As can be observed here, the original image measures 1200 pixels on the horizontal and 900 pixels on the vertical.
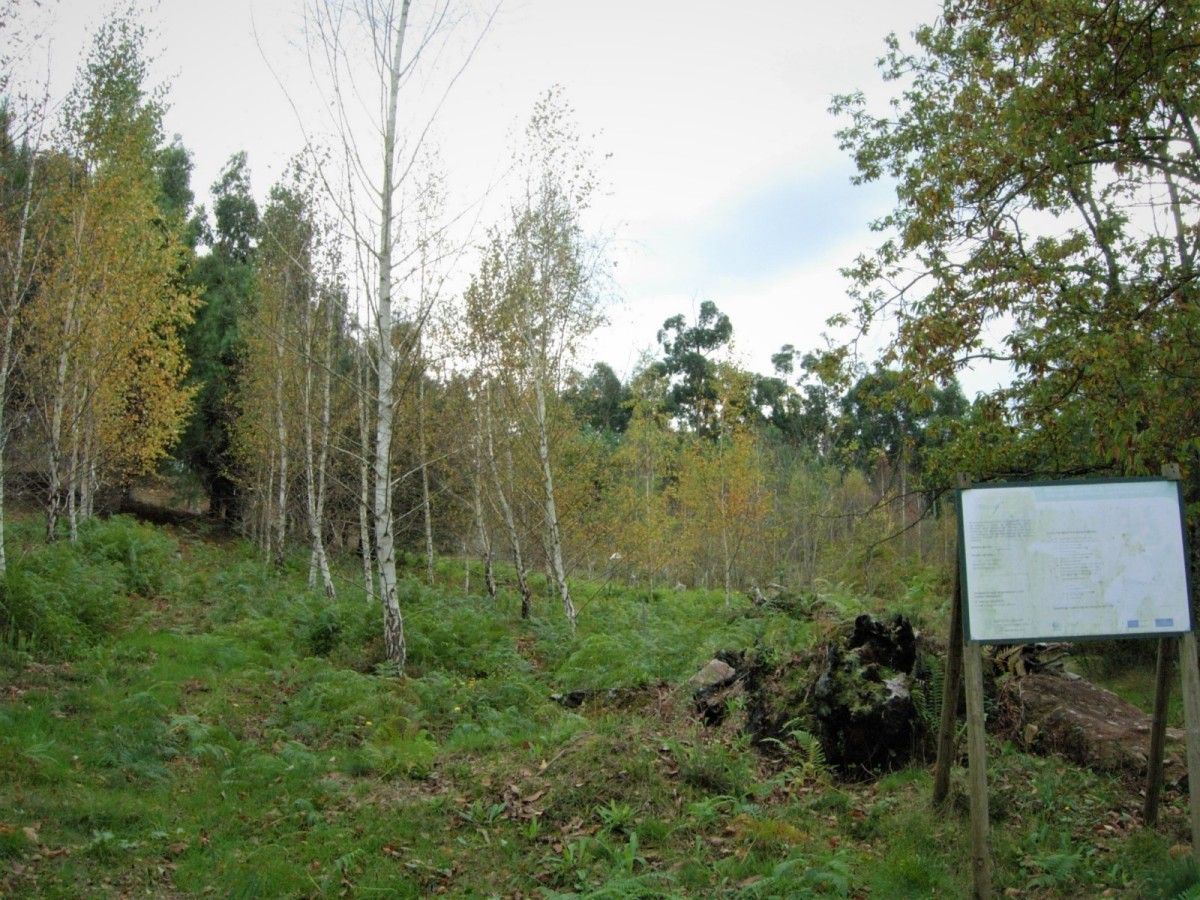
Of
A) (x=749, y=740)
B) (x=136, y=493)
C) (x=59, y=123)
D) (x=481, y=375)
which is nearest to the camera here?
(x=749, y=740)

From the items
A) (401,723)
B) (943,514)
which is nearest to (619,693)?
(401,723)

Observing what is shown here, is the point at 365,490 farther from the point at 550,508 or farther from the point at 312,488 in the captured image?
the point at 550,508

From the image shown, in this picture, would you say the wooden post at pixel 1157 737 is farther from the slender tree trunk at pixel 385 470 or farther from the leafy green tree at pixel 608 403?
the leafy green tree at pixel 608 403

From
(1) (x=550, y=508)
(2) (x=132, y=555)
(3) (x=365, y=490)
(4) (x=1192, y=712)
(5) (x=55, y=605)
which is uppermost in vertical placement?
(3) (x=365, y=490)

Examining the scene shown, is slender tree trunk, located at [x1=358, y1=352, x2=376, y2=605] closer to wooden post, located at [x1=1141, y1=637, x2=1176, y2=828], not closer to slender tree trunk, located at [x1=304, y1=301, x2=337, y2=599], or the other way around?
slender tree trunk, located at [x1=304, y1=301, x2=337, y2=599]

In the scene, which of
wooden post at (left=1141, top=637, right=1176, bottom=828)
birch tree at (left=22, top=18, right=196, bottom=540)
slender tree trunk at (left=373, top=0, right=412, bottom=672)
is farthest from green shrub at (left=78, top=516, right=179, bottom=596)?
wooden post at (left=1141, top=637, right=1176, bottom=828)

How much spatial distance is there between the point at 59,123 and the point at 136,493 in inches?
937

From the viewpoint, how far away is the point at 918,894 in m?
5.17

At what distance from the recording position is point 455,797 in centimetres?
690

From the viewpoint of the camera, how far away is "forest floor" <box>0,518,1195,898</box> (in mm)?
5426

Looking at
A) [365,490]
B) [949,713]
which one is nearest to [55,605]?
[365,490]

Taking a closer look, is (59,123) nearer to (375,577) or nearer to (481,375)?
(481,375)

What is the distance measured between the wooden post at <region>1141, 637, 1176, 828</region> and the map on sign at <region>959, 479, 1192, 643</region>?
67 cm

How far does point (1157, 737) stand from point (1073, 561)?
157cm
